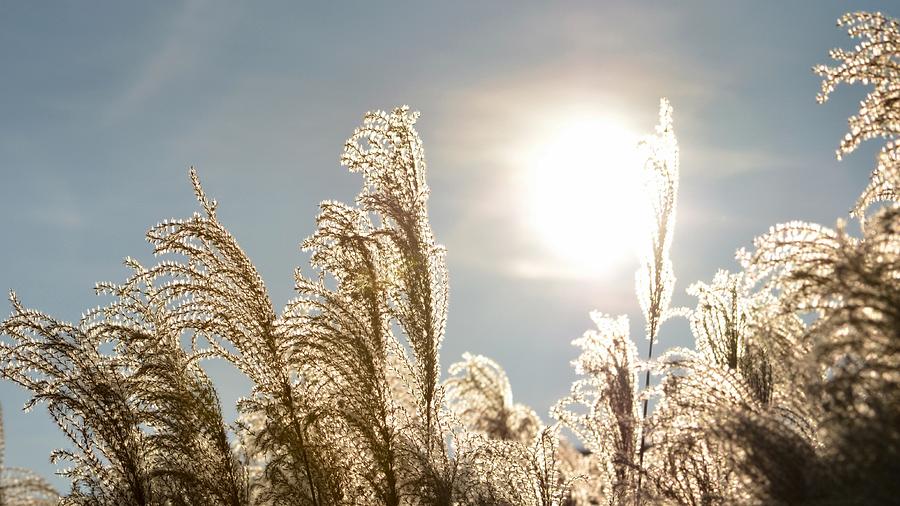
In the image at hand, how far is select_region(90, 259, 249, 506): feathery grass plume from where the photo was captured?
7000mm

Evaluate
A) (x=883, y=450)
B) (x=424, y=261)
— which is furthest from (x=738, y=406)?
(x=424, y=261)

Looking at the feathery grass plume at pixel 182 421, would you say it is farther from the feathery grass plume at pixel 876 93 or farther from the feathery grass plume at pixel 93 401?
the feathery grass plume at pixel 876 93

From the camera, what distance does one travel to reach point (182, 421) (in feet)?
23.0

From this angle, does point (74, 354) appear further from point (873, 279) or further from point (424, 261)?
point (873, 279)

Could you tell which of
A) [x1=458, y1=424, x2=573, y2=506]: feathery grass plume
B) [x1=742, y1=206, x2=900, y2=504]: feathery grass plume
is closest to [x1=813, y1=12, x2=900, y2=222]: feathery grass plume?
[x1=742, y1=206, x2=900, y2=504]: feathery grass plume

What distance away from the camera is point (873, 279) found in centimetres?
361

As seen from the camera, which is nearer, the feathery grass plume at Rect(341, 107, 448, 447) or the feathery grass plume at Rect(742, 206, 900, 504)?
the feathery grass plume at Rect(742, 206, 900, 504)

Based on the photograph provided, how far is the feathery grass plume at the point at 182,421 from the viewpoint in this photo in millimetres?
7000

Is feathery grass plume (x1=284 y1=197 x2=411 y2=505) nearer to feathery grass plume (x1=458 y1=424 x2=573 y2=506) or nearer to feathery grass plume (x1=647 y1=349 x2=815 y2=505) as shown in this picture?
feathery grass plume (x1=458 y1=424 x2=573 y2=506)

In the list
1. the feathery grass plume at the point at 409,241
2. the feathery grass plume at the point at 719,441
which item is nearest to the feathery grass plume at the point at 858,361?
the feathery grass plume at the point at 719,441

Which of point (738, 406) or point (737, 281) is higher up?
point (737, 281)

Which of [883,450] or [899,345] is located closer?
[883,450]

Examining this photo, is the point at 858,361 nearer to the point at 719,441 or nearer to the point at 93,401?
the point at 719,441

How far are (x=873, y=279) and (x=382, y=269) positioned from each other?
149 inches
